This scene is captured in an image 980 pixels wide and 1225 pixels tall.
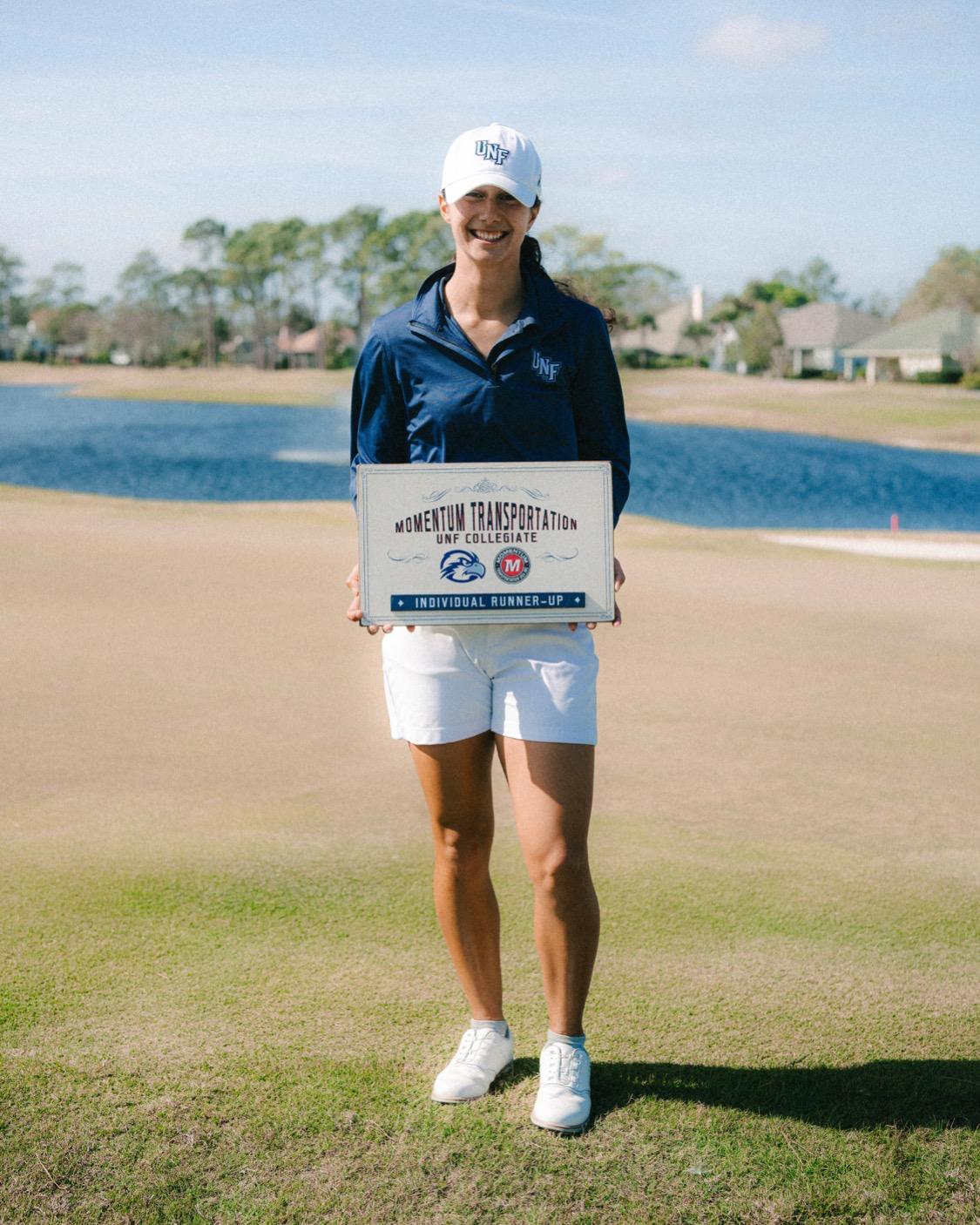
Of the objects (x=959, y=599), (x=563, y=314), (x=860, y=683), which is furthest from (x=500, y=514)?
(x=959, y=599)

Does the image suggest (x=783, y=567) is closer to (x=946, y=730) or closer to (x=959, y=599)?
(x=959, y=599)

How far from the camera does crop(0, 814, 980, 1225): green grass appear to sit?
8.66 ft

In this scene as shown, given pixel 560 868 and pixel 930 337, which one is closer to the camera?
pixel 560 868

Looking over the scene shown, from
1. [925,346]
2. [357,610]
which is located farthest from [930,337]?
[357,610]

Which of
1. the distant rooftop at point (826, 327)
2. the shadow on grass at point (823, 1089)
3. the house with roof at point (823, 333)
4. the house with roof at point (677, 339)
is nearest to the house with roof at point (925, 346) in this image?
the house with roof at point (823, 333)

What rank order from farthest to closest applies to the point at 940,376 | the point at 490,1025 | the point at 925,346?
the point at 925,346
the point at 940,376
the point at 490,1025

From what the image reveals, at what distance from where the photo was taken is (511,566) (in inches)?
113

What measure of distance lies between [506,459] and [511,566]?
24 cm

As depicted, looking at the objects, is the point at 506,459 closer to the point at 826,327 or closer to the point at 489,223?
the point at 489,223

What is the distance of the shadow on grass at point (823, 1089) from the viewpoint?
295 cm

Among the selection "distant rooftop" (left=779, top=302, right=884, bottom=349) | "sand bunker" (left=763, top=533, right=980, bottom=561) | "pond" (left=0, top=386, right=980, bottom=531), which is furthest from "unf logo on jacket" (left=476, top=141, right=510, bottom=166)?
"distant rooftop" (left=779, top=302, right=884, bottom=349)

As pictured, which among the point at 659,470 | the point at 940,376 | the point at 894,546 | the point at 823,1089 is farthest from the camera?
the point at 940,376

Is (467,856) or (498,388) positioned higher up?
(498,388)

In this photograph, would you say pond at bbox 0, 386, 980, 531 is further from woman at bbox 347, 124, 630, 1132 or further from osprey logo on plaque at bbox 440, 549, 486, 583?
osprey logo on plaque at bbox 440, 549, 486, 583
